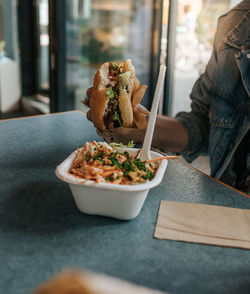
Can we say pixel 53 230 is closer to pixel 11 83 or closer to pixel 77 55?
pixel 77 55

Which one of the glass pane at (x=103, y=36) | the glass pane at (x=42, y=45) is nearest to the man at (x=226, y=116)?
the glass pane at (x=103, y=36)

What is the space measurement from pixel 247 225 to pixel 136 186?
11.2 inches

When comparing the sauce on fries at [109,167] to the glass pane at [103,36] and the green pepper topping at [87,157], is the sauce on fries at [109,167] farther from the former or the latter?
the glass pane at [103,36]

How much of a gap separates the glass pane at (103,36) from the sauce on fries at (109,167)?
109 inches

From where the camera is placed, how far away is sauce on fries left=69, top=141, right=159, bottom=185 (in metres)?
0.77

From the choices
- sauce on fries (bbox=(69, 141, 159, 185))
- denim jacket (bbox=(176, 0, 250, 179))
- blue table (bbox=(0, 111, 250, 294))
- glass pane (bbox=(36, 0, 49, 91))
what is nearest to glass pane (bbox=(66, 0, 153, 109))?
glass pane (bbox=(36, 0, 49, 91))

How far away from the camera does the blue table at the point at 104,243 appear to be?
2.07 feet

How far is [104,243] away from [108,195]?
0.33ft

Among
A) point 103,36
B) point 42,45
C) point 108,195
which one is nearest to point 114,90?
point 108,195

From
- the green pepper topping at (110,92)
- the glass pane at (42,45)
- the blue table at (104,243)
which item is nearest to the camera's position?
the blue table at (104,243)

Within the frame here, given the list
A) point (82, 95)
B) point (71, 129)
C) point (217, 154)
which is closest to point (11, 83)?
point (82, 95)

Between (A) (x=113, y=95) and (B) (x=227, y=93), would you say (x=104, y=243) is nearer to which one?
(A) (x=113, y=95)

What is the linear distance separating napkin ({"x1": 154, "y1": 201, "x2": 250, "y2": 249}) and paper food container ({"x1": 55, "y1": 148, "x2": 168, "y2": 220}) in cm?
8

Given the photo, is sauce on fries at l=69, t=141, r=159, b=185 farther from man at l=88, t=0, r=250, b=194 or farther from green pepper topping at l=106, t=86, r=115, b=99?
man at l=88, t=0, r=250, b=194
